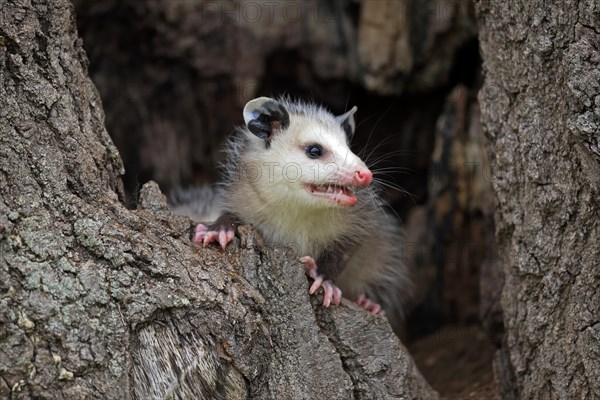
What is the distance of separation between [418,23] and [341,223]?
182 centimetres

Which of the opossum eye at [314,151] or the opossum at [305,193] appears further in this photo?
the opossum eye at [314,151]

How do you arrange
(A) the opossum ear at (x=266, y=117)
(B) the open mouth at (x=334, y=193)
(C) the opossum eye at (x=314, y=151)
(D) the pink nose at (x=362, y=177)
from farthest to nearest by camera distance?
(A) the opossum ear at (x=266, y=117), (C) the opossum eye at (x=314, y=151), (B) the open mouth at (x=334, y=193), (D) the pink nose at (x=362, y=177)

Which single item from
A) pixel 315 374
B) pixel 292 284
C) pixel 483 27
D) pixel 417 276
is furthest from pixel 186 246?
pixel 417 276

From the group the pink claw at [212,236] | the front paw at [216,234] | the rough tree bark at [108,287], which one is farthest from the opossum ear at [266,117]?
the rough tree bark at [108,287]

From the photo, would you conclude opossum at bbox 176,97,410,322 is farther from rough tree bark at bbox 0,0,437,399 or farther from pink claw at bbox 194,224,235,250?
rough tree bark at bbox 0,0,437,399

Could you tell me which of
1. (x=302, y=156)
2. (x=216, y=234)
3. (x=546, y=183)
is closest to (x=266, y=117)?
(x=302, y=156)

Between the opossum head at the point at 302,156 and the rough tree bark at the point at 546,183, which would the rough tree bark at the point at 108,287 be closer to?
the opossum head at the point at 302,156

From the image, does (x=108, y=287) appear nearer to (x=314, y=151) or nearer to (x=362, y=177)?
(x=362, y=177)

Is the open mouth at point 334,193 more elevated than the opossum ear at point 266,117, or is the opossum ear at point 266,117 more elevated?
the opossum ear at point 266,117

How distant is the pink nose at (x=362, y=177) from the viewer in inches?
144

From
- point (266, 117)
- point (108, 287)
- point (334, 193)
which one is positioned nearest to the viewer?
point (108, 287)

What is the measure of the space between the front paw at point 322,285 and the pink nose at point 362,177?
1.44 ft

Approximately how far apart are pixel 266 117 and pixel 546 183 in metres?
1.59

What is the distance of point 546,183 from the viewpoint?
3264 mm
